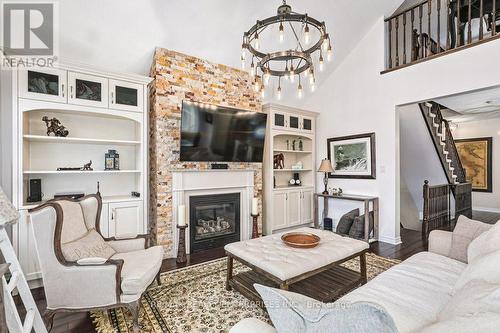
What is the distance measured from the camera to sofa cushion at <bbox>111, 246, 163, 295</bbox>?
2010mm

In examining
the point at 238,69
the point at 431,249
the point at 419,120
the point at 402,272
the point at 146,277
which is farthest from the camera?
the point at 419,120

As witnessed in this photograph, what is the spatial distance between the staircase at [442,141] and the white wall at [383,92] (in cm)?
95

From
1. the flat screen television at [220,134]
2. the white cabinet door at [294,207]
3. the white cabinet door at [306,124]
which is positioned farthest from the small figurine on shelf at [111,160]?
the white cabinet door at [306,124]

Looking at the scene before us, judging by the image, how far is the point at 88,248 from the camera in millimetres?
2219

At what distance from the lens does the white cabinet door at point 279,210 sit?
4625mm

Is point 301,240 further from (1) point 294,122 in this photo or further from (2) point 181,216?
(1) point 294,122

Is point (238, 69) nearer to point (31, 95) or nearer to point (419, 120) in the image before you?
point (31, 95)

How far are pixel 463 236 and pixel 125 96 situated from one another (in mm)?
3983

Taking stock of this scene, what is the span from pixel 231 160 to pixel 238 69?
1610 mm

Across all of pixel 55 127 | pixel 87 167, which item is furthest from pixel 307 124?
pixel 55 127

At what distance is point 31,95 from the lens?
9.03 feet

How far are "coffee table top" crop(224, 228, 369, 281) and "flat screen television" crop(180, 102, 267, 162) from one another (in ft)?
5.56

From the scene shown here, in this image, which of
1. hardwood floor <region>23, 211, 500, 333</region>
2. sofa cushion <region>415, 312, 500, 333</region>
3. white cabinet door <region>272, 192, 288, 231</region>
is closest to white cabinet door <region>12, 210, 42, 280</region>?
hardwood floor <region>23, 211, 500, 333</region>

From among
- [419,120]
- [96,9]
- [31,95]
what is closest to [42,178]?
[31,95]
